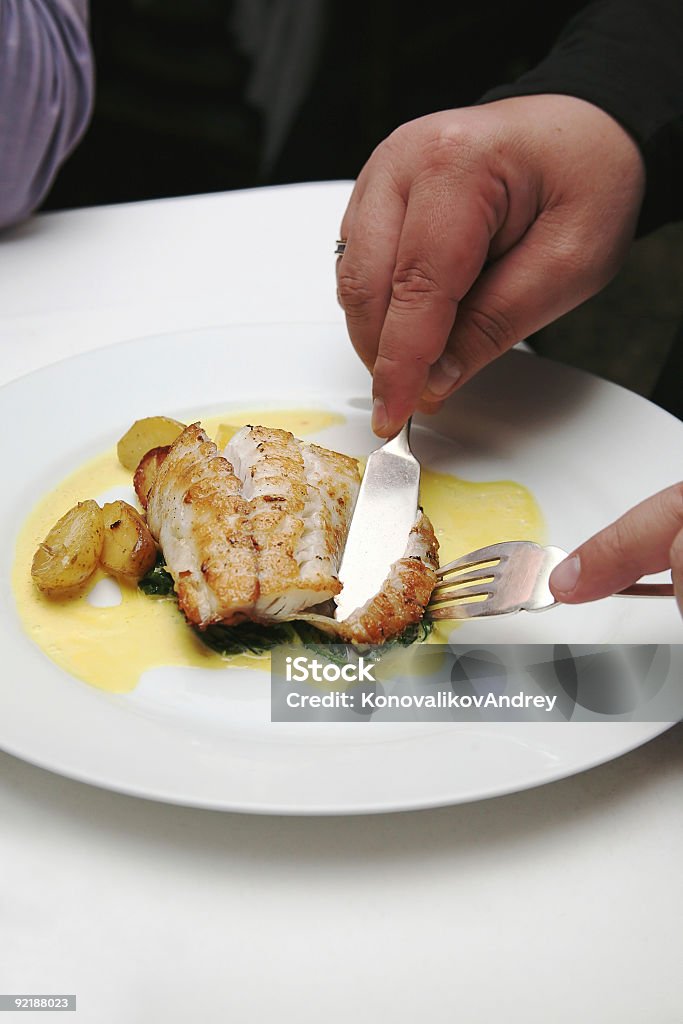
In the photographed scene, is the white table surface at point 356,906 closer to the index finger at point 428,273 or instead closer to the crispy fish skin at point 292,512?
the crispy fish skin at point 292,512

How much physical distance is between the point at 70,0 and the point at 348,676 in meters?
2.09

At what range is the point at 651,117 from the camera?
190 centimetres

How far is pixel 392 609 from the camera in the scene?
1396 millimetres

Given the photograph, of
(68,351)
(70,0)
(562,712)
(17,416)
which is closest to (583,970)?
(562,712)

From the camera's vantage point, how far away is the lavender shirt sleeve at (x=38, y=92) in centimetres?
241

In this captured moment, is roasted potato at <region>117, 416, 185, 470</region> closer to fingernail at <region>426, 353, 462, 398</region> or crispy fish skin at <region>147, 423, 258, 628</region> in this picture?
crispy fish skin at <region>147, 423, 258, 628</region>

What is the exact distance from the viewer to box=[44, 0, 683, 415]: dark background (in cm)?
359

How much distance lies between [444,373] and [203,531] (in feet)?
1.92

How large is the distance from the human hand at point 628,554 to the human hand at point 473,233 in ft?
1.93

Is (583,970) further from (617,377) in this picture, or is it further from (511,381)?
(617,377)

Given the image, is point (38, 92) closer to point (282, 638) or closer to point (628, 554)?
point (282, 638)

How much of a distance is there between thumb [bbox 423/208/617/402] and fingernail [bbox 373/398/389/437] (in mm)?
107

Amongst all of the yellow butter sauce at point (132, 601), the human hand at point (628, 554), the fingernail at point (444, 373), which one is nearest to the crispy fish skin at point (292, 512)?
the yellow butter sauce at point (132, 601)

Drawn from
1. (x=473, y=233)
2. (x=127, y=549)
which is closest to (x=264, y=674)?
(x=127, y=549)
